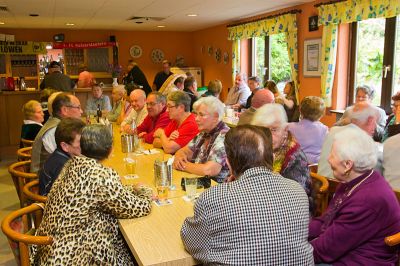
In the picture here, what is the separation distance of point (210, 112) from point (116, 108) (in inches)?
126

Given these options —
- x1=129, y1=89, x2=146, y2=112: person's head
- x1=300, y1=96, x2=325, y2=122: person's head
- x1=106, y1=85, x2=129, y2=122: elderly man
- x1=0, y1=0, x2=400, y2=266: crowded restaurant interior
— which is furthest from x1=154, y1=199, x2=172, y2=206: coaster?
x1=106, y1=85, x2=129, y2=122: elderly man

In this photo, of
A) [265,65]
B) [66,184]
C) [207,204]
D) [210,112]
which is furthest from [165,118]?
[265,65]

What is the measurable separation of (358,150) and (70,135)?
1596 mm

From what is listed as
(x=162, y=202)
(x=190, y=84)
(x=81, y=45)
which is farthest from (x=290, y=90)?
(x=81, y=45)

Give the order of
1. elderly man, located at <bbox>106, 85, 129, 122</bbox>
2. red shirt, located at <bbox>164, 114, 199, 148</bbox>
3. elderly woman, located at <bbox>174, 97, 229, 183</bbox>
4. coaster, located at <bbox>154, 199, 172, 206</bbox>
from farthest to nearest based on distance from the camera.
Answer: elderly man, located at <bbox>106, 85, 129, 122</bbox> → red shirt, located at <bbox>164, 114, 199, 148</bbox> → elderly woman, located at <bbox>174, 97, 229, 183</bbox> → coaster, located at <bbox>154, 199, 172, 206</bbox>

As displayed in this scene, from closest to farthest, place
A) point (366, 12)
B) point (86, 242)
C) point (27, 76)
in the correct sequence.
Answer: point (86, 242), point (366, 12), point (27, 76)

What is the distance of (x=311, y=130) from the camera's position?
144 inches

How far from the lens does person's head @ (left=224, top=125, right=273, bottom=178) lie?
152 centimetres

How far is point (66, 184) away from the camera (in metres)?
1.80

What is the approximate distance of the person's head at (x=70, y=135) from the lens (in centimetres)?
234

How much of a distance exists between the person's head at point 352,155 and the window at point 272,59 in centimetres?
596

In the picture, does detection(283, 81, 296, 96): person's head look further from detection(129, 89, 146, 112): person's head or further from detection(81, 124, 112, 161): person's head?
detection(81, 124, 112, 161): person's head

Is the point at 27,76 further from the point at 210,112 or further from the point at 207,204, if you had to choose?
the point at 207,204

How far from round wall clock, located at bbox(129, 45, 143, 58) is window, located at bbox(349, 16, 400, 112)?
6769 mm
